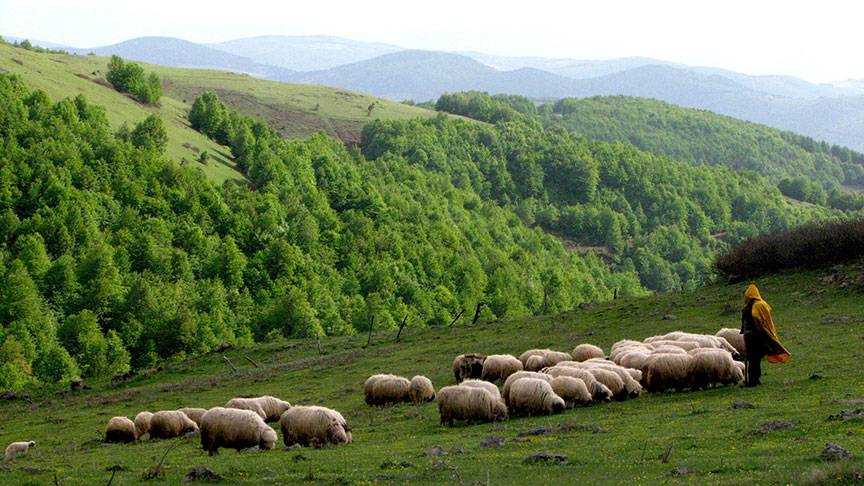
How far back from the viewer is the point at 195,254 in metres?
117

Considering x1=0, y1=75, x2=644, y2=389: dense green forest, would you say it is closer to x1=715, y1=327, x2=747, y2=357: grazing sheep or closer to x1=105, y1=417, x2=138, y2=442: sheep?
x1=715, y1=327, x2=747, y2=357: grazing sheep

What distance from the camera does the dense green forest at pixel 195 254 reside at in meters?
91.8

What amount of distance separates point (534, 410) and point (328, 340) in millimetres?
39395

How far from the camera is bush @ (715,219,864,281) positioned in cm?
5084

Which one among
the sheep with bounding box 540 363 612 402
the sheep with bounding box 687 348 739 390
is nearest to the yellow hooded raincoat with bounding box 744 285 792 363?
the sheep with bounding box 687 348 739 390

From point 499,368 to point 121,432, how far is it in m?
13.5

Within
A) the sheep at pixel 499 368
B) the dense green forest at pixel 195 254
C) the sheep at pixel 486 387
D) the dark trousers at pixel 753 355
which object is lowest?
the dense green forest at pixel 195 254

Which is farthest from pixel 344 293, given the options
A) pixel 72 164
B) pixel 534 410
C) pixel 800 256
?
pixel 534 410

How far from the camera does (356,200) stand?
506 feet

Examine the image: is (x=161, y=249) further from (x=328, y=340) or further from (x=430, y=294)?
(x=328, y=340)

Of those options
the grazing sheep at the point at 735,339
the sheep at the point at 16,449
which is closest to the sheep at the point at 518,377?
the grazing sheep at the point at 735,339

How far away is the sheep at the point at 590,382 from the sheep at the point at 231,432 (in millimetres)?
9257

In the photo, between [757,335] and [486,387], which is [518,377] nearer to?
[486,387]

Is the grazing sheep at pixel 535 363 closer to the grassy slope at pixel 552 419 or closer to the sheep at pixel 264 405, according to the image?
the grassy slope at pixel 552 419
